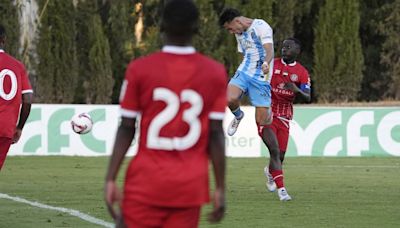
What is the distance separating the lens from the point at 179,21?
6.61 metres

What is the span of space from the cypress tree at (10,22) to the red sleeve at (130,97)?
28779mm

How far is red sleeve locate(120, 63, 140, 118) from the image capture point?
6532mm

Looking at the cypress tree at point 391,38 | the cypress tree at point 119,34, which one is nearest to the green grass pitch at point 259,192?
the cypress tree at point 119,34

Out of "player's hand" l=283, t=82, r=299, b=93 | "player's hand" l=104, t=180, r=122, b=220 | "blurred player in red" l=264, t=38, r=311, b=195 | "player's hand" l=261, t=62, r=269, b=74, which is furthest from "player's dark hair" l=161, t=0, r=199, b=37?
"blurred player in red" l=264, t=38, r=311, b=195

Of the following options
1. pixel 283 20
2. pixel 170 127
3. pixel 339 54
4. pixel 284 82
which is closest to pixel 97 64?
pixel 283 20

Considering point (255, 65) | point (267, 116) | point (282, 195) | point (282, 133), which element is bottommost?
point (282, 195)

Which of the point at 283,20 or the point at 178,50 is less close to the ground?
the point at 178,50

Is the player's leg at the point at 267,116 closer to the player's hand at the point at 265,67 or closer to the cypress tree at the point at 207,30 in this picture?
the player's hand at the point at 265,67

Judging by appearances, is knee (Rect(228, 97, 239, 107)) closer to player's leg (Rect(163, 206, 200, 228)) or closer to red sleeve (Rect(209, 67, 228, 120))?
red sleeve (Rect(209, 67, 228, 120))

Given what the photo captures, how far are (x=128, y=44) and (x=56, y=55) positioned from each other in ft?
14.6

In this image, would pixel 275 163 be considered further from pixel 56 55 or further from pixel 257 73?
pixel 56 55

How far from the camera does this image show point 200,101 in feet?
21.7

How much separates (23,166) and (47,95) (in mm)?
12761

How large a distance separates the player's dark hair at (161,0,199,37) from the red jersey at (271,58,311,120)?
393 inches
